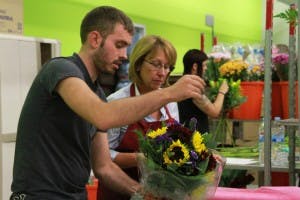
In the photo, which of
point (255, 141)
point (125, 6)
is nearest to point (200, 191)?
point (255, 141)

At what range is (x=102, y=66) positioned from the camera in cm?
164

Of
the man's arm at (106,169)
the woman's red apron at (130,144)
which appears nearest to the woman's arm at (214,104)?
the woman's red apron at (130,144)

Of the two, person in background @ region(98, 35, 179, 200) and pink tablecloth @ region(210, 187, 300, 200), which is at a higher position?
person in background @ region(98, 35, 179, 200)

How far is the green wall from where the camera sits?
4.40 m

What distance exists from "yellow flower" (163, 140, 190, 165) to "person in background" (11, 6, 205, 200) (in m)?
0.14

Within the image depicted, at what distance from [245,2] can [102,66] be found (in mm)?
7820

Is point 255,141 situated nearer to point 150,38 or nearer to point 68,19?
point 68,19

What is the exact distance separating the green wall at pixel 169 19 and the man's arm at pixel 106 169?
2584mm

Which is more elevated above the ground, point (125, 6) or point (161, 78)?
point (125, 6)

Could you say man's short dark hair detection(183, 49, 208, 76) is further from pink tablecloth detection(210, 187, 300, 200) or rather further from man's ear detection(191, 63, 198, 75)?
pink tablecloth detection(210, 187, 300, 200)

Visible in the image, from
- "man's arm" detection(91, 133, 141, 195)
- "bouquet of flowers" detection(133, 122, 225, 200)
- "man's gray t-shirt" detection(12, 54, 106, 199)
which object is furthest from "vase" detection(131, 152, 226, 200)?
"man's arm" detection(91, 133, 141, 195)

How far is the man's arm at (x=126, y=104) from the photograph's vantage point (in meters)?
1.42

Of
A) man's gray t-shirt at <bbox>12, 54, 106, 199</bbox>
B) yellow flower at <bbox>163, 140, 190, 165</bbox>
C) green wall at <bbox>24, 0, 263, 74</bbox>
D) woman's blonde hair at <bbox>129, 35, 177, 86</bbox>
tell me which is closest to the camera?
yellow flower at <bbox>163, 140, 190, 165</bbox>

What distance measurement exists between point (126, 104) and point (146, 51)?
29.3 inches
